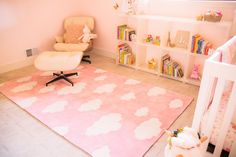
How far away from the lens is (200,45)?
2928 mm

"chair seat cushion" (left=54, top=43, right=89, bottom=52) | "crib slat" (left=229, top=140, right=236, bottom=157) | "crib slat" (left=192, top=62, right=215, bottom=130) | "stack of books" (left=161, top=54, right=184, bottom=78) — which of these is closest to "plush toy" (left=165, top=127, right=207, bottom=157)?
"crib slat" (left=192, top=62, right=215, bottom=130)

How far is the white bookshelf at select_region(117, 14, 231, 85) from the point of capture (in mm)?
2932

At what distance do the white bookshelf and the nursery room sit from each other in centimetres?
2

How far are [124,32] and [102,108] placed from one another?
1.66 m

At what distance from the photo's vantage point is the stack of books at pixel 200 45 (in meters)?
2.90

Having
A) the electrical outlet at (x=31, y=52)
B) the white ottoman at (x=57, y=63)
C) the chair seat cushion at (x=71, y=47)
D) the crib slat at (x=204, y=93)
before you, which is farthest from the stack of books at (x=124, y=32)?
the crib slat at (x=204, y=93)

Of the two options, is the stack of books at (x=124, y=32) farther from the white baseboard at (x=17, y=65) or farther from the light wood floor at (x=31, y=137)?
the white baseboard at (x=17, y=65)

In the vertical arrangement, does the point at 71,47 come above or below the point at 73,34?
below

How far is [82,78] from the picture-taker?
3402mm

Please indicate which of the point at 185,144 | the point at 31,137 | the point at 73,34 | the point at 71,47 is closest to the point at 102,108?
the point at 31,137

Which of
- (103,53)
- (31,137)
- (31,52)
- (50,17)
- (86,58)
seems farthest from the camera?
(103,53)

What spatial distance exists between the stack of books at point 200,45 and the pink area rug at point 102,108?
725mm

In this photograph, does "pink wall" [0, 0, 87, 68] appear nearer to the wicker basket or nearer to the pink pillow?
the pink pillow

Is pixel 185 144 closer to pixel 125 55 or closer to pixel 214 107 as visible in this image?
pixel 214 107
